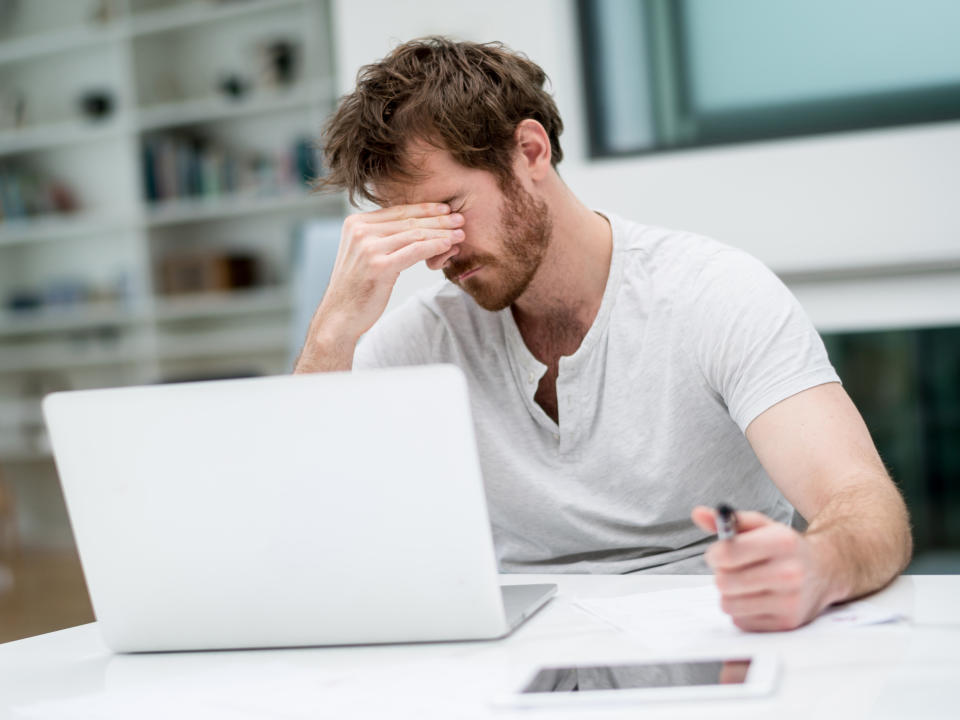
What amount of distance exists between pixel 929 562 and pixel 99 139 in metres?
4.05

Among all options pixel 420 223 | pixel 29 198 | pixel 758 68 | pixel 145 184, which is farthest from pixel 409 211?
pixel 29 198

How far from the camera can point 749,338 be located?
1.23 m

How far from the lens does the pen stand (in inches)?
29.8

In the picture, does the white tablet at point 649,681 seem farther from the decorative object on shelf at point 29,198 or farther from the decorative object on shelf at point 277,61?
the decorative object on shelf at point 29,198

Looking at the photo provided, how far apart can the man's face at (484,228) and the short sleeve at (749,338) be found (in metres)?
0.24

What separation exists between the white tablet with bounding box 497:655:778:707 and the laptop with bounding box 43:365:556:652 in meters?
0.12

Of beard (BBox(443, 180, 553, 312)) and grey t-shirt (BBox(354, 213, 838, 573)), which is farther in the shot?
beard (BBox(443, 180, 553, 312))

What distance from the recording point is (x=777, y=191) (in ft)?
8.27

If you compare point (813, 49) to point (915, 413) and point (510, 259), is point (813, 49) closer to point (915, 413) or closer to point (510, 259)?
point (915, 413)

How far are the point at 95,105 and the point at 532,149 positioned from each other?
4022mm

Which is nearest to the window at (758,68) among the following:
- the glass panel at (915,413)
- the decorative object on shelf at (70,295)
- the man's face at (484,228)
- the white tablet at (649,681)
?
the glass panel at (915,413)

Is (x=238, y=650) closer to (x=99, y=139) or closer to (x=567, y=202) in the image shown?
(x=567, y=202)

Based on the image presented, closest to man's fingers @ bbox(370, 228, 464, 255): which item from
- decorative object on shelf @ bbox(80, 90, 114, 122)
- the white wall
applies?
the white wall

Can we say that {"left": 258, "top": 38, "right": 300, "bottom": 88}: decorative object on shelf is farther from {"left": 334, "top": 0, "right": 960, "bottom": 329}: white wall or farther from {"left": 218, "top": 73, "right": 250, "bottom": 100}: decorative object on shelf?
{"left": 334, "top": 0, "right": 960, "bottom": 329}: white wall
